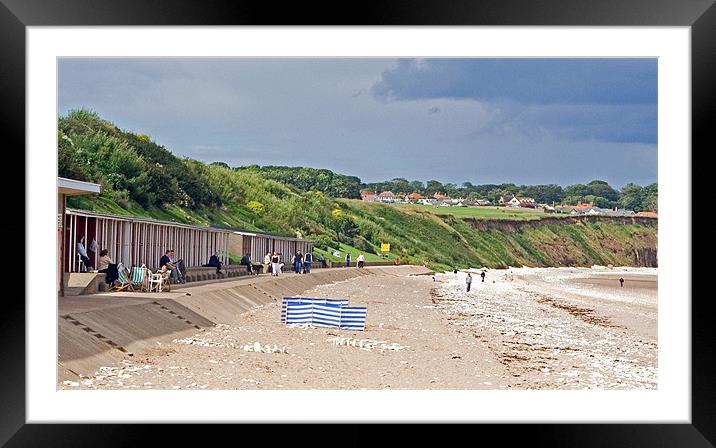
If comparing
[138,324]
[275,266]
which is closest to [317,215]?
[275,266]

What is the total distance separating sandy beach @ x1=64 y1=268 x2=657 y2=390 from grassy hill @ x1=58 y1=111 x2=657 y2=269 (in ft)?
25.1

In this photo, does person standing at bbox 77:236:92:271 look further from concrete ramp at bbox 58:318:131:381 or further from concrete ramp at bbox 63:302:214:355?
concrete ramp at bbox 58:318:131:381

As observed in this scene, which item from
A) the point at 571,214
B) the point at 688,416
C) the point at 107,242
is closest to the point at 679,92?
the point at 688,416

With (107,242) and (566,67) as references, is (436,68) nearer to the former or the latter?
(566,67)

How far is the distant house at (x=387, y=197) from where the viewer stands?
56987mm

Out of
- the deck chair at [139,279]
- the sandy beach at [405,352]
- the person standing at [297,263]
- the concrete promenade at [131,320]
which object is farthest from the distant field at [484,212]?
the deck chair at [139,279]

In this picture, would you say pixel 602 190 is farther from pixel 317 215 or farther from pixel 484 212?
pixel 317 215

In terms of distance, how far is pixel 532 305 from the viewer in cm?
2845

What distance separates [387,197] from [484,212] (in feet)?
25.2

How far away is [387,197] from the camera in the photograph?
57938 mm

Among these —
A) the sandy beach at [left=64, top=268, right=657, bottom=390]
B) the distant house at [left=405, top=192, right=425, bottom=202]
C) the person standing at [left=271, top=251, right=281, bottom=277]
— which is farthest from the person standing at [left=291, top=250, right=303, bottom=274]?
the distant house at [left=405, top=192, right=425, bottom=202]

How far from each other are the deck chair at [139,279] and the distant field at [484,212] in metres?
43.6

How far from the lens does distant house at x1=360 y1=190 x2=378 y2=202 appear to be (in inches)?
2186
